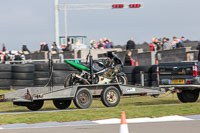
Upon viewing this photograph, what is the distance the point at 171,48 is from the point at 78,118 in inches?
701

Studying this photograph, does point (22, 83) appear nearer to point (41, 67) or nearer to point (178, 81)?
point (41, 67)

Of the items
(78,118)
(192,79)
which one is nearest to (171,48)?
(192,79)

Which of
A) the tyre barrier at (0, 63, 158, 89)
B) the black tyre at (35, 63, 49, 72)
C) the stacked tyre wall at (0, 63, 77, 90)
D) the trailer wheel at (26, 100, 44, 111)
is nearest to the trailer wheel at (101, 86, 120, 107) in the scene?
the trailer wheel at (26, 100, 44, 111)

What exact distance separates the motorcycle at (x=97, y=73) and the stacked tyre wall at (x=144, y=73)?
5.94 meters

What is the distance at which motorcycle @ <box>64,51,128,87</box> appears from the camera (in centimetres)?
1611

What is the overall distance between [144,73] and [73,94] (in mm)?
8543

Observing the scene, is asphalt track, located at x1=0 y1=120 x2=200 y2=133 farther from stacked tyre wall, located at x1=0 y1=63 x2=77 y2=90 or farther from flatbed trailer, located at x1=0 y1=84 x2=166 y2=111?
stacked tyre wall, located at x1=0 y1=63 x2=77 y2=90

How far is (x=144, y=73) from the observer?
23453mm

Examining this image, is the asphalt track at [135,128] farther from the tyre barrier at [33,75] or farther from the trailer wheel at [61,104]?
the tyre barrier at [33,75]

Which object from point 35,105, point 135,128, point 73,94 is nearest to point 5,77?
point 35,105

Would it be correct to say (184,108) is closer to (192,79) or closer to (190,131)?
(192,79)

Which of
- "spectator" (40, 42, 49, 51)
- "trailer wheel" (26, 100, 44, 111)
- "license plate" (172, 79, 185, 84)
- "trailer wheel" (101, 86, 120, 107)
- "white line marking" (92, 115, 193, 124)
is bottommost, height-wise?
"white line marking" (92, 115, 193, 124)

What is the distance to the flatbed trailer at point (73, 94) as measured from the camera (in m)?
14.9

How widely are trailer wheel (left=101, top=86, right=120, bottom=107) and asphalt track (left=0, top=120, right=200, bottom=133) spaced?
4.08 m
